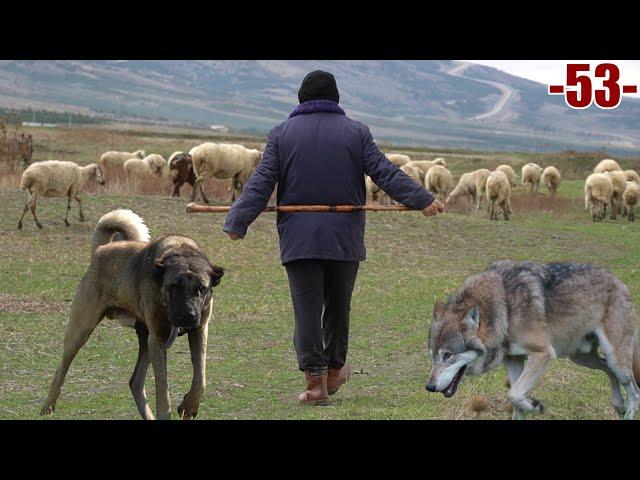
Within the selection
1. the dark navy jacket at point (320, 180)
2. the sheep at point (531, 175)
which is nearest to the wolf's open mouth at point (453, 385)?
the dark navy jacket at point (320, 180)

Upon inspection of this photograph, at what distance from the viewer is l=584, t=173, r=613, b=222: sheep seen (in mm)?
32625

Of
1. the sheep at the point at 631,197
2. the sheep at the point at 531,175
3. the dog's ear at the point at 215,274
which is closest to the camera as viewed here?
the dog's ear at the point at 215,274

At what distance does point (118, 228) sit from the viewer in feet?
29.7

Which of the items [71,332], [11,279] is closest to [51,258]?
[11,279]

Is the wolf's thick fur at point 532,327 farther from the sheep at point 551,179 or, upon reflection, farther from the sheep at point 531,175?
the sheep at point 531,175

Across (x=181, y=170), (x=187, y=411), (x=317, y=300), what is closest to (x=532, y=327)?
(x=317, y=300)

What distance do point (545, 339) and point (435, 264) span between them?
13353 mm

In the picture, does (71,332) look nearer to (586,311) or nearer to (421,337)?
(586,311)

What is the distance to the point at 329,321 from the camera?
341 inches

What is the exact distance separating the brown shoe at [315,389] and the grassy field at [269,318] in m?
0.13

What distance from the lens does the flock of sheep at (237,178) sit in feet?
74.6

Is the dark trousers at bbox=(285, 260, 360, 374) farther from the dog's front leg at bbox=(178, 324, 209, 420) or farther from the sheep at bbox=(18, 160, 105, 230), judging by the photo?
the sheep at bbox=(18, 160, 105, 230)

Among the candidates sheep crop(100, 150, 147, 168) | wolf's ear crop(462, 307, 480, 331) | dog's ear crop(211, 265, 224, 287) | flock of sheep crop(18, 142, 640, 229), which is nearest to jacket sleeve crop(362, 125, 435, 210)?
wolf's ear crop(462, 307, 480, 331)

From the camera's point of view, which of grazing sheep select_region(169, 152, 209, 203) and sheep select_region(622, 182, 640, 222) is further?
sheep select_region(622, 182, 640, 222)
